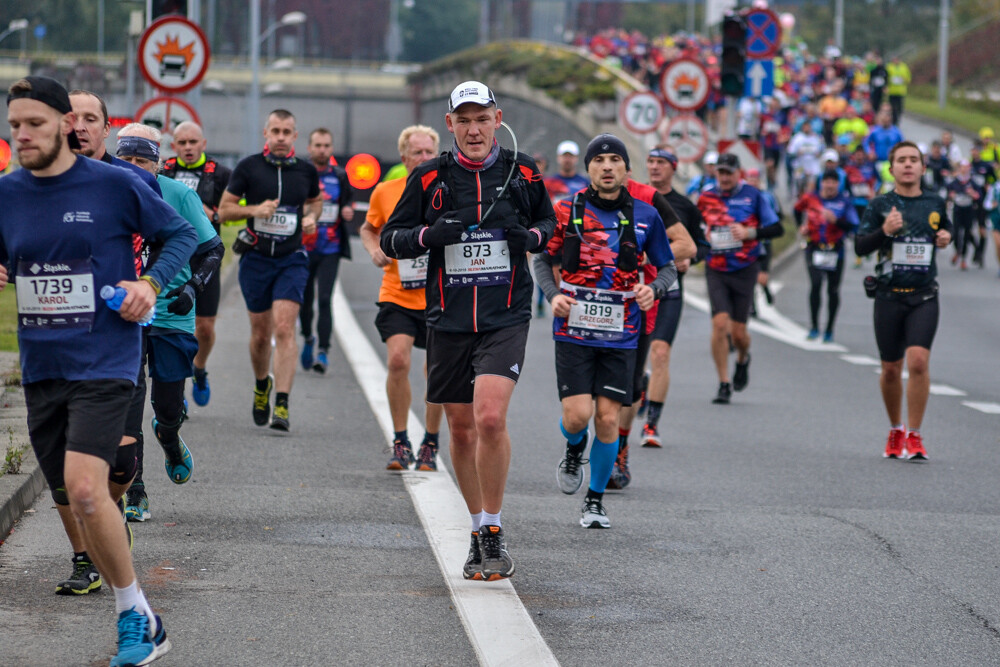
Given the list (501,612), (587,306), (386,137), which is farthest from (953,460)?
(386,137)

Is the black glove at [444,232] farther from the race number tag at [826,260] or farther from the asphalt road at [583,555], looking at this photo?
the race number tag at [826,260]

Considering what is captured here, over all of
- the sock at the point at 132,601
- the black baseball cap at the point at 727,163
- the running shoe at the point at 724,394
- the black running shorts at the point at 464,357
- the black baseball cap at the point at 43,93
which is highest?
the black baseball cap at the point at 43,93

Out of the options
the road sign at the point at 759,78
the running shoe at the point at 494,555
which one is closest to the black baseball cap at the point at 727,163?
the running shoe at the point at 494,555

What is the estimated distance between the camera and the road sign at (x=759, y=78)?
23.5 meters

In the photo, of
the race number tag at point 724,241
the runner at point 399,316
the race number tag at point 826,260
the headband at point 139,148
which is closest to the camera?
the headband at point 139,148

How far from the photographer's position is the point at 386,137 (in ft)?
263

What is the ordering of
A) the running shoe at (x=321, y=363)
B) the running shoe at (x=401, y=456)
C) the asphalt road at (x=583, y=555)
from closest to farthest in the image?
the asphalt road at (x=583, y=555)
the running shoe at (x=401, y=456)
the running shoe at (x=321, y=363)

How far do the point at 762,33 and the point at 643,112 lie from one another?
16.0 feet

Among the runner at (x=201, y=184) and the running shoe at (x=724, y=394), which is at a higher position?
the runner at (x=201, y=184)

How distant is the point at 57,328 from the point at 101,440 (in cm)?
38

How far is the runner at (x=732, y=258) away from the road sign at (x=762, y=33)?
8606 millimetres

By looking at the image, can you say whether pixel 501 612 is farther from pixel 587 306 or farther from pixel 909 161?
pixel 909 161

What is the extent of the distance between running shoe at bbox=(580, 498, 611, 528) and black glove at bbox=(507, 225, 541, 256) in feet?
5.41

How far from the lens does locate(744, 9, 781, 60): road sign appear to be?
22.2m
